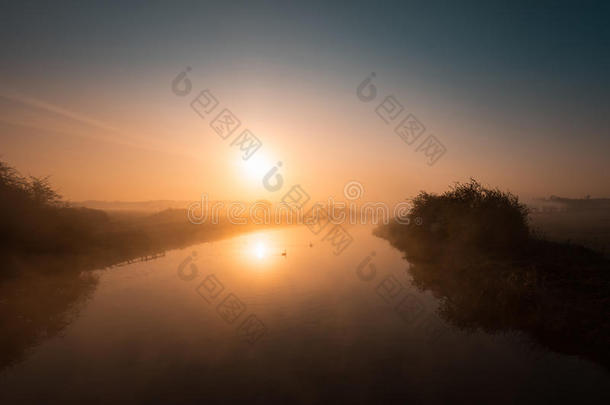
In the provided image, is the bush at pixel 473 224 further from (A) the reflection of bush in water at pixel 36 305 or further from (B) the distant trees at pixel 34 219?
(B) the distant trees at pixel 34 219

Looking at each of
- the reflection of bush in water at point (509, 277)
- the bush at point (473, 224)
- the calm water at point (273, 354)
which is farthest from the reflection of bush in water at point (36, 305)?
the bush at point (473, 224)

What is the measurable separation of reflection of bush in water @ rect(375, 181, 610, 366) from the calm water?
1339 millimetres

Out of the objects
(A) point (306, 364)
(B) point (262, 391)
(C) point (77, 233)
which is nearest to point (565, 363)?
(A) point (306, 364)

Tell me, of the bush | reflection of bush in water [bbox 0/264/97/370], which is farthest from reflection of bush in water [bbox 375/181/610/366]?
reflection of bush in water [bbox 0/264/97/370]

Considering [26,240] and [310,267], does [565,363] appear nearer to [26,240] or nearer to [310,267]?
[310,267]

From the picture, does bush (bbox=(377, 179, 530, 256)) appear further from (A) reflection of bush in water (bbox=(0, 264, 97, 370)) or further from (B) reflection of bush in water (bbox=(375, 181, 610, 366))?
(A) reflection of bush in water (bbox=(0, 264, 97, 370))

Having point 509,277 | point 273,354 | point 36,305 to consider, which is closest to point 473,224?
point 509,277

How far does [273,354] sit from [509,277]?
13.8 metres

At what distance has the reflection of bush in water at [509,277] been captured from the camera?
40.3 ft

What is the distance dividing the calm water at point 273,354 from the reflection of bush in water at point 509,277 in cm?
134

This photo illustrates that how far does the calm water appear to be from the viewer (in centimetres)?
943

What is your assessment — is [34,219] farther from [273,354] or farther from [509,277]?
[509,277]

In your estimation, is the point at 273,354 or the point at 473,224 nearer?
the point at 273,354

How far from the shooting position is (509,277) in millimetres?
16688
